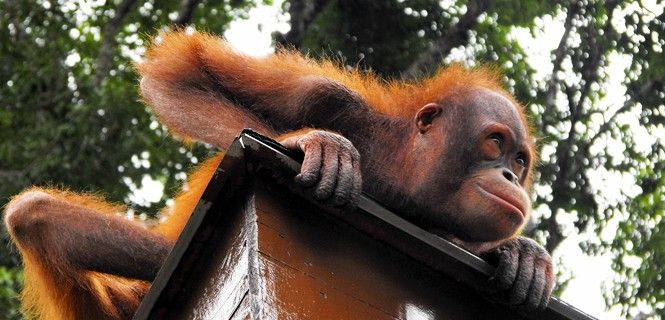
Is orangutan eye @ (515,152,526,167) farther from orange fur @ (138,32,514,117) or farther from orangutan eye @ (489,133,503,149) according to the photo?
orange fur @ (138,32,514,117)

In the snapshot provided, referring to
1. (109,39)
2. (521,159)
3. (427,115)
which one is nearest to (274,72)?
(427,115)

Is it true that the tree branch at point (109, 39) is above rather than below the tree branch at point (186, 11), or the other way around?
below

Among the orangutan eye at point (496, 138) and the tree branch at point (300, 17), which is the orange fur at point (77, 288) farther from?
the tree branch at point (300, 17)

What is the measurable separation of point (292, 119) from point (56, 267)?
4.30ft

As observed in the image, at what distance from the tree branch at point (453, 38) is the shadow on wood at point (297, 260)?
923cm

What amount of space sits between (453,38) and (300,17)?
6.36 ft

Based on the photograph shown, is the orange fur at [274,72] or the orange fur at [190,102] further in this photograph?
the orange fur at [274,72]

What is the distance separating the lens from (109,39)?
40.4 ft

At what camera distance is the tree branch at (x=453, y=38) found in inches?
519

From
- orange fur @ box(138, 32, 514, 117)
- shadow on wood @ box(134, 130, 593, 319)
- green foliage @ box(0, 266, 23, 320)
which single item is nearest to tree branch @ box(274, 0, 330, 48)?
green foliage @ box(0, 266, 23, 320)

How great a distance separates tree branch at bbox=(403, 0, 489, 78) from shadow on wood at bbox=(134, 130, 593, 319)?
30.3ft

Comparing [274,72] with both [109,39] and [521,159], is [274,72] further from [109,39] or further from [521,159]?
[109,39]

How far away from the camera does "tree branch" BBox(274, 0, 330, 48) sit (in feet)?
41.1

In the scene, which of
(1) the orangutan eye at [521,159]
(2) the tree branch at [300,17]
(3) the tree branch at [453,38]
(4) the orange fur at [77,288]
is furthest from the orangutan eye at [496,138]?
(3) the tree branch at [453,38]
